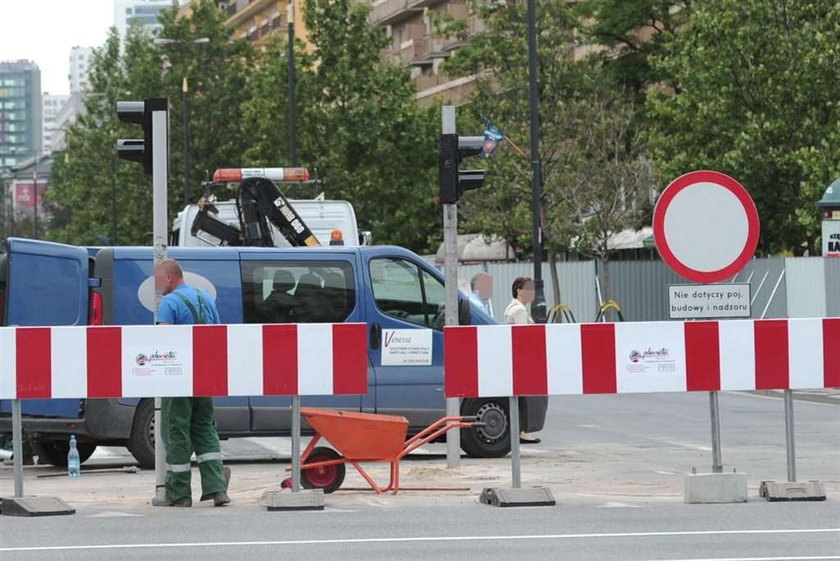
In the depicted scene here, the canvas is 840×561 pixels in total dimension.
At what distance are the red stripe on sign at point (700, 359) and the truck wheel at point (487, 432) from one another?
5.07 meters

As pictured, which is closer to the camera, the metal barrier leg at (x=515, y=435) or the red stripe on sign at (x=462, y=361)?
the metal barrier leg at (x=515, y=435)

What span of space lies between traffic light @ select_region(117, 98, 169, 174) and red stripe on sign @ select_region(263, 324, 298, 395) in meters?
1.80

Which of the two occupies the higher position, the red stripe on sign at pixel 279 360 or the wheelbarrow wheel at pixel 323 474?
the red stripe on sign at pixel 279 360

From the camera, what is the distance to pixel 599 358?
1274 centimetres

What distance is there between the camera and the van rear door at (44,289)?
1622 cm

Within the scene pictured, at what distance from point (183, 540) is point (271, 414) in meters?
6.58

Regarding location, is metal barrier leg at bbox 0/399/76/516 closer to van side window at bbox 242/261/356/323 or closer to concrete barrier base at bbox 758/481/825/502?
concrete barrier base at bbox 758/481/825/502

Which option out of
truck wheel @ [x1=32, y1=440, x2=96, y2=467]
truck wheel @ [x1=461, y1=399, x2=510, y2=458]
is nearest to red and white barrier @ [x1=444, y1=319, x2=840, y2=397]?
truck wheel @ [x1=461, y1=399, x2=510, y2=458]

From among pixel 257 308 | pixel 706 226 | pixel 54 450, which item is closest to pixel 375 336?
pixel 257 308

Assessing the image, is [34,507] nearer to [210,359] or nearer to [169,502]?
[169,502]

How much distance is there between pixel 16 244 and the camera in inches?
636

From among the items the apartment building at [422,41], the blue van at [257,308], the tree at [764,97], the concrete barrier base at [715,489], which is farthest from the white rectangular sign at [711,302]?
the apartment building at [422,41]

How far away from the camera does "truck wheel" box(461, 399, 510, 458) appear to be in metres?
17.7

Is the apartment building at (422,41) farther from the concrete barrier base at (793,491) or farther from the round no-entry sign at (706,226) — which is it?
the concrete barrier base at (793,491)
